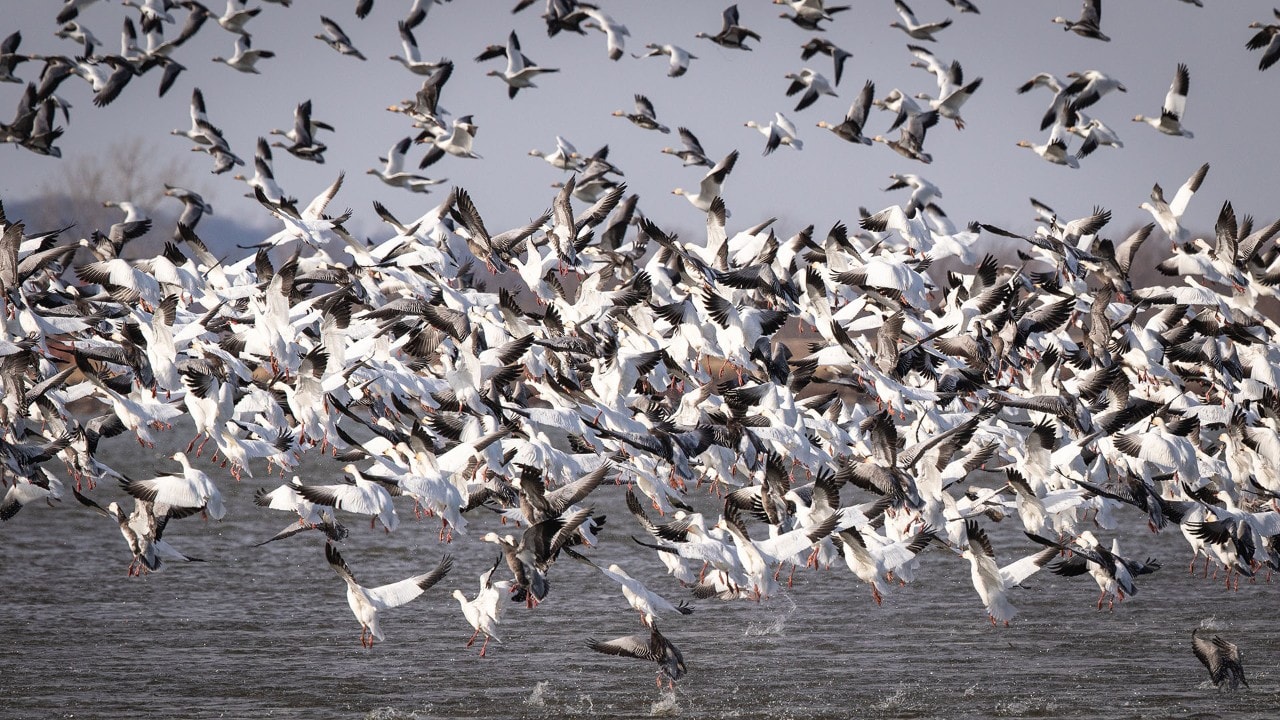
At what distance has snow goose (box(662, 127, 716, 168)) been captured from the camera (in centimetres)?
2025

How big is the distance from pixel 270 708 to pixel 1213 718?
27.5 feet

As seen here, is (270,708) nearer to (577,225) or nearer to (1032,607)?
(577,225)

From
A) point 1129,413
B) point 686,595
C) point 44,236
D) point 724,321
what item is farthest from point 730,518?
point 44,236

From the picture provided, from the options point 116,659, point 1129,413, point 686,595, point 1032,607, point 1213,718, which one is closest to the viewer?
point 1213,718

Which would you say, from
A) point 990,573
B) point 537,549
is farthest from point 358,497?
point 990,573

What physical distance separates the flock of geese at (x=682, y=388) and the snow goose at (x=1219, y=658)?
29 millimetres

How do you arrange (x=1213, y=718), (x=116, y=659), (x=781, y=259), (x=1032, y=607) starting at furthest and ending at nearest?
(x=1032, y=607), (x=781, y=259), (x=116, y=659), (x=1213, y=718)

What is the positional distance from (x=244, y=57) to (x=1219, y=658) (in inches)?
640

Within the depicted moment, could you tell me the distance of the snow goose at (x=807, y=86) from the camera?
2028 cm

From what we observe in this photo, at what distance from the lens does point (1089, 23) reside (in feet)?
60.8

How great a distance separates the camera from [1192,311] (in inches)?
632

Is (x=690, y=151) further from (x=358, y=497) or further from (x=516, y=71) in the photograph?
(x=358, y=497)

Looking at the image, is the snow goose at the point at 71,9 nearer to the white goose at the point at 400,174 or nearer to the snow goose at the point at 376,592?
A: the white goose at the point at 400,174

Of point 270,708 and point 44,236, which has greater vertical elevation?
point 44,236
